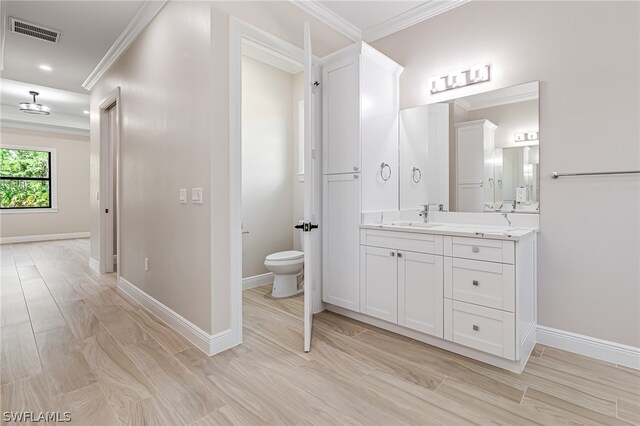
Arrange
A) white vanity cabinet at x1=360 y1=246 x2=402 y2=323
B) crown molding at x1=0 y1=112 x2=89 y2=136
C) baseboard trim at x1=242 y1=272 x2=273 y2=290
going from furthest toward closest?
crown molding at x1=0 y1=112 x2=89 y2=136
baseboard trim at x1=242 y1=272 x2=273 y2=290
white vanity cabinet at x1=360 y1=246 x2=402 y2=323

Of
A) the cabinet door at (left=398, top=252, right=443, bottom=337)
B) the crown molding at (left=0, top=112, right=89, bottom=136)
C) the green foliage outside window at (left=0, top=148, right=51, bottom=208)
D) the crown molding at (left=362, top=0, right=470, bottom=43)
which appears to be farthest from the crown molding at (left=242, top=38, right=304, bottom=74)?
the green foliage outside window at (left=0, top=148, right=51, bottom=208)

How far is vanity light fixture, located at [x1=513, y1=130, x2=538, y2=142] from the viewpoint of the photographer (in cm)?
234

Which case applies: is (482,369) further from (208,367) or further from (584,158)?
(208,367)

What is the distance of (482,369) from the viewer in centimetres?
197

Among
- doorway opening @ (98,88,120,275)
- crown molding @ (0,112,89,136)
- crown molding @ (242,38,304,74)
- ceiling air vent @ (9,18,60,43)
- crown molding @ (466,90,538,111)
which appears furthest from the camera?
crown molding @ (0,112,89,136)

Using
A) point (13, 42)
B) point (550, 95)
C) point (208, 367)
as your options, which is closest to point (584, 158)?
point (550, 95)

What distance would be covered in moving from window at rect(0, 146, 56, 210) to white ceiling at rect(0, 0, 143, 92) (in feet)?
11.4

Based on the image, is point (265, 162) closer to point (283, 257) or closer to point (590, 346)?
point (283, 257)

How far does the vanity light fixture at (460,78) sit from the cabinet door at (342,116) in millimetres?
733

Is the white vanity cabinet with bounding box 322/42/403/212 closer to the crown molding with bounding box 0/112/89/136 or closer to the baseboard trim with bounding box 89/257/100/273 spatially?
the baseboard trim with bounding box 89/257/100/273

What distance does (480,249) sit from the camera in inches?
79.1

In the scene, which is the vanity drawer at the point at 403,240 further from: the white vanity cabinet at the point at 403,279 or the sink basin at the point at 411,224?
the sink basin at the point at 411,224

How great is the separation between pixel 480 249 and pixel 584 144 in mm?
1022

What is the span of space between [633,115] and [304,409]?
2573mm
